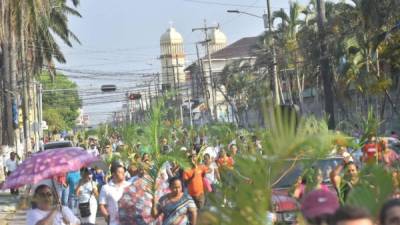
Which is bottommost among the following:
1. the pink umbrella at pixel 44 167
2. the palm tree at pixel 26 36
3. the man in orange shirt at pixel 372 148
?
the man in orange shirt at pixel 372 148

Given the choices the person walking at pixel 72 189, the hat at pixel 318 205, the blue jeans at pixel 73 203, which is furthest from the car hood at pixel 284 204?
the person walking at pixel 72 189

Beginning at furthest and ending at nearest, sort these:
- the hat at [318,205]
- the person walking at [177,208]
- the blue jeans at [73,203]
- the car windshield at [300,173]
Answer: the blue jeans at [73,203] → the car windshield at [300,173] → the person walking at [177,208] → the hat at [318,205]

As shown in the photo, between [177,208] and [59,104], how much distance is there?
13037 cm

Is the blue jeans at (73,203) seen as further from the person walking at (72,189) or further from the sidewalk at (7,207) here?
the sidewalk at (7,207)

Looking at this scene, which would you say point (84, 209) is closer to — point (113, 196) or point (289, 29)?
point (113, 196)

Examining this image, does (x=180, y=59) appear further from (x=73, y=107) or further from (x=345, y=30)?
(x=345, y=30)

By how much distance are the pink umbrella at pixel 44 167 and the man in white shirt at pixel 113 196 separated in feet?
3.44

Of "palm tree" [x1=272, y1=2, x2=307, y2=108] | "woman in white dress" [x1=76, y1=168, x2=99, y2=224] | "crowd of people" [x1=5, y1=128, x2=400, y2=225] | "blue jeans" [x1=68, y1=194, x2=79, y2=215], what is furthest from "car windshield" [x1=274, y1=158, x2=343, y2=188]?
"palm tree" [x1=272, y1=2, x2=307, y2=108]

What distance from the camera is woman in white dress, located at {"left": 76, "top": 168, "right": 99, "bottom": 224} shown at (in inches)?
587

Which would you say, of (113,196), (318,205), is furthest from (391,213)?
(113,196)

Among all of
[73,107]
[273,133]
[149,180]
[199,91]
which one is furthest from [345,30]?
[73,107]

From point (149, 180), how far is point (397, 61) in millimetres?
30502

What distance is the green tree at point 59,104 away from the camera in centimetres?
12000

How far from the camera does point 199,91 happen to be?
297 feet
